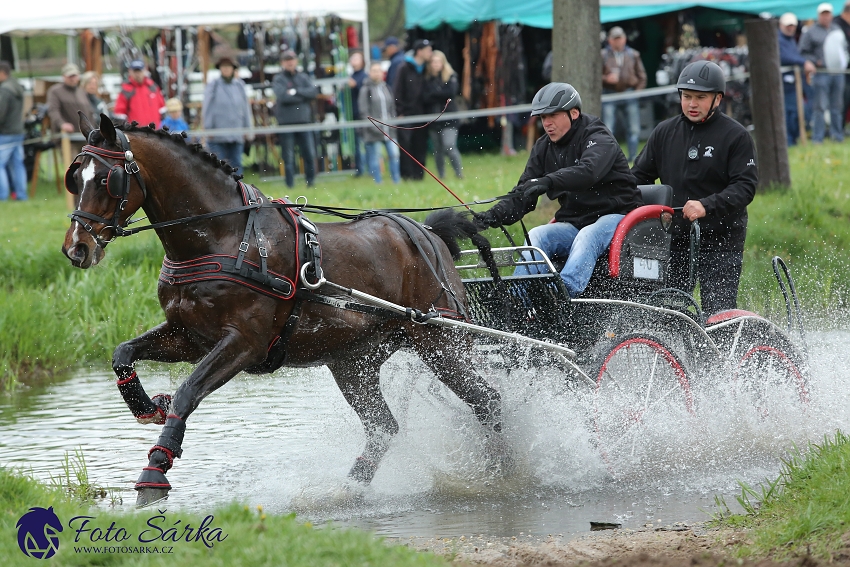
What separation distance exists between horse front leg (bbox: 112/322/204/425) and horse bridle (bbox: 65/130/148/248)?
1.92 ft

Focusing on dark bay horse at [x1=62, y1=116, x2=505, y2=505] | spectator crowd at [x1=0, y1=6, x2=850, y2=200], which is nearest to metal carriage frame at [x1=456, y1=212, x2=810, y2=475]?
dark bay horse at [x1=62, y1=116, x2=505, y2=505]

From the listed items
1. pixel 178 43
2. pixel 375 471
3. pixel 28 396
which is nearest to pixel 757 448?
pixel 375 471

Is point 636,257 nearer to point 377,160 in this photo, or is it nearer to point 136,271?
point 136,271

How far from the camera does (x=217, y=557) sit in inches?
159

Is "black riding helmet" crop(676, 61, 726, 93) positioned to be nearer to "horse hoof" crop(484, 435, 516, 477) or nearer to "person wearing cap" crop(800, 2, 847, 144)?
"horse hoof" crop(484, 435, 516, 477)

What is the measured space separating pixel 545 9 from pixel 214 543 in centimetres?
1648

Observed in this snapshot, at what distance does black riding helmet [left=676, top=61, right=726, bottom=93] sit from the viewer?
22.9 ft

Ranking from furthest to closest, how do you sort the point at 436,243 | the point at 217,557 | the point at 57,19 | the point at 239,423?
the point at 57,19 < the point at 239,423 < the point at 436,243 < the point at 217,557

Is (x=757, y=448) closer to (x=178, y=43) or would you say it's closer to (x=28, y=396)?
(x=28, y=396)

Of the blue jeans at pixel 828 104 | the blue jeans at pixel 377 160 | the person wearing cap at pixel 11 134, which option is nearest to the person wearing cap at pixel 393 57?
the blue jeans at pixel 377 160

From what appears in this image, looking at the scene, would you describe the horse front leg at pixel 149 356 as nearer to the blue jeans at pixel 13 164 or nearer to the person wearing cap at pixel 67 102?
the person wearing cap at pixel 67 102

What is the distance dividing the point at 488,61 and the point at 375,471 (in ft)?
47.3

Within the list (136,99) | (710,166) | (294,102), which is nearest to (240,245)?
(710,166)

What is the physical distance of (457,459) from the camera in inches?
259
